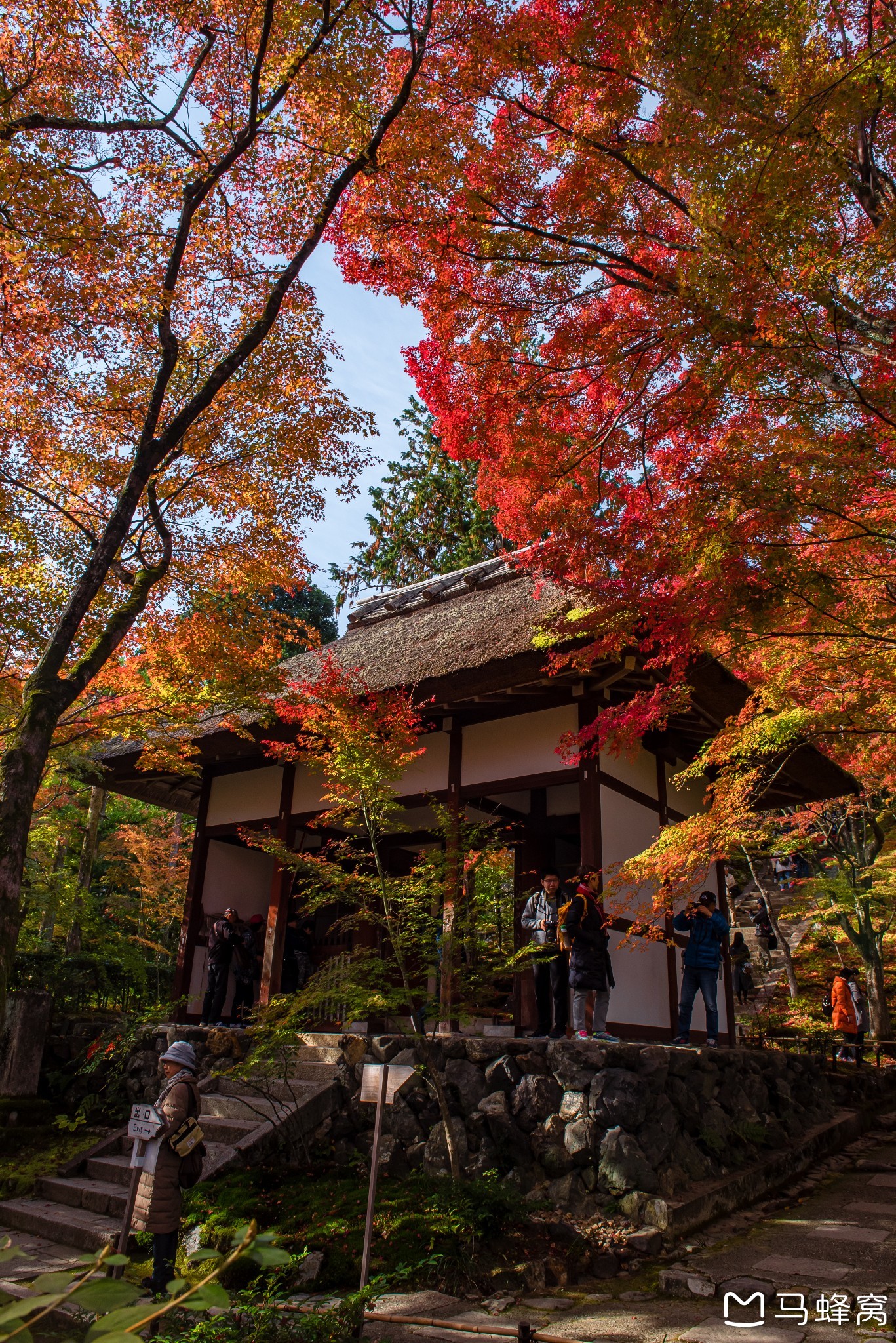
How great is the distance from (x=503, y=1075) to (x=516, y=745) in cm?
345

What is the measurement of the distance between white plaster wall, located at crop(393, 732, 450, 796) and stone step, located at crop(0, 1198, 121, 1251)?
4.86 m

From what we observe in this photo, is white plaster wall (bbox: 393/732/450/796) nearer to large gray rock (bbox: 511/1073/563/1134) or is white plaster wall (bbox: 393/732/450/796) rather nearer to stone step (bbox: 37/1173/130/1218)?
large gray rock (bbox: 511/1073/563/1134)

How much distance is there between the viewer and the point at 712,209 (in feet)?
16.9

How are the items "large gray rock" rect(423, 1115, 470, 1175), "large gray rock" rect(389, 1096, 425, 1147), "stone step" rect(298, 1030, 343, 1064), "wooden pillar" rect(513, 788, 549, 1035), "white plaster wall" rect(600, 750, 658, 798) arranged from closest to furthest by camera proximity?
"large gray rock" rect(423, 1115, 470, 1175) → "large gray rock" rect(389, 1096, 425, 1147) → "stone step" rect(298, 1030, 343, 1064) → "white plaster wall" rect(600, 750, 658, 798) → "wooden pillar" rect(513, 788, 549, 1035)

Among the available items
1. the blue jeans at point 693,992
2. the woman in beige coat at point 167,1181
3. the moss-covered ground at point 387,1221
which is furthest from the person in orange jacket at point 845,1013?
the woman in beige coat at point 167,1181

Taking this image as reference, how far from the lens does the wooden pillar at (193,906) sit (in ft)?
37.0

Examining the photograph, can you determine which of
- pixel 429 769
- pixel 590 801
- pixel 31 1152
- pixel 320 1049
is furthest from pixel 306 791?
pixel 31 1152

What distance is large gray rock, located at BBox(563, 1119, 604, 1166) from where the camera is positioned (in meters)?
5.92

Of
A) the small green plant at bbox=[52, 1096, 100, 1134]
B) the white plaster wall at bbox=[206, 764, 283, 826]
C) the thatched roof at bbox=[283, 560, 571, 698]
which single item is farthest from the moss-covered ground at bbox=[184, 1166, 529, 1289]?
the white plaster wall at bbox=[206, 764, 283, 826]

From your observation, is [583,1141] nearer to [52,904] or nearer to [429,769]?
[429,769]

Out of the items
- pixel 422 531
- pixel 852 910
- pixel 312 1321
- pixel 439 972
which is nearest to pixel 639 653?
pixel 439 972

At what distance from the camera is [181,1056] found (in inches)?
201

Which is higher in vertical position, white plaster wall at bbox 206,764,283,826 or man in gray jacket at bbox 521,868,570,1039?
white plaster wall at bbox 206,764,283,826

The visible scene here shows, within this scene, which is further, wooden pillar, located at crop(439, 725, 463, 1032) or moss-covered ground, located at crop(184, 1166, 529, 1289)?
wooden pillar, located at crop(439, 725, 463, 1032)
